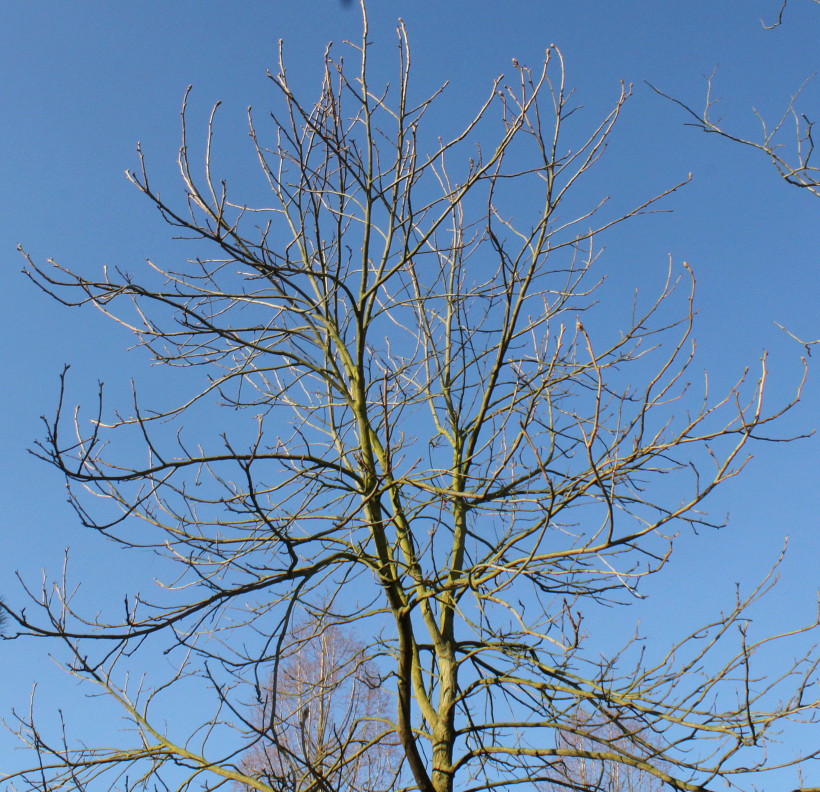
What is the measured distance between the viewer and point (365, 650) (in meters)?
4.00

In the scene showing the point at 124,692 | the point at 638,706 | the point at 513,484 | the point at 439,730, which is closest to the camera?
the point at 638,706

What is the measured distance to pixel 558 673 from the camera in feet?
11.5

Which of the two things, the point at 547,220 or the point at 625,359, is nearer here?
the point at 547,220

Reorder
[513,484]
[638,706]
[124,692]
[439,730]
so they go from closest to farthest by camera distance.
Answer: [638,706] < [439,730] < [513,484] < [124,692]

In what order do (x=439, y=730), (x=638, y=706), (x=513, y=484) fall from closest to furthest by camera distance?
(x=638, y=706) < (x=439, y=730) < (x=513, y=484)

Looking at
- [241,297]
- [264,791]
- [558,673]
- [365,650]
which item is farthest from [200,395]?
[558,673]

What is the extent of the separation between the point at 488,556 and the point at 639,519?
2.78ft

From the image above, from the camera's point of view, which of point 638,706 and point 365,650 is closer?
point 638,706

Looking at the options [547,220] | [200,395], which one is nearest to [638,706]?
[547,220]

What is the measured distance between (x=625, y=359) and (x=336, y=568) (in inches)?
75.2

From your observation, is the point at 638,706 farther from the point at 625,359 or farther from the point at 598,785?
the point at 625,359

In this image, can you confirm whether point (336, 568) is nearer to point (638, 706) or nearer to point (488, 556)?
point (488, 556)

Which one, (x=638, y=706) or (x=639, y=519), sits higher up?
(x=639, y=519)

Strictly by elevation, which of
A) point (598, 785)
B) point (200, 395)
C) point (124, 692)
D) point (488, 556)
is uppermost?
point (200, 395)
